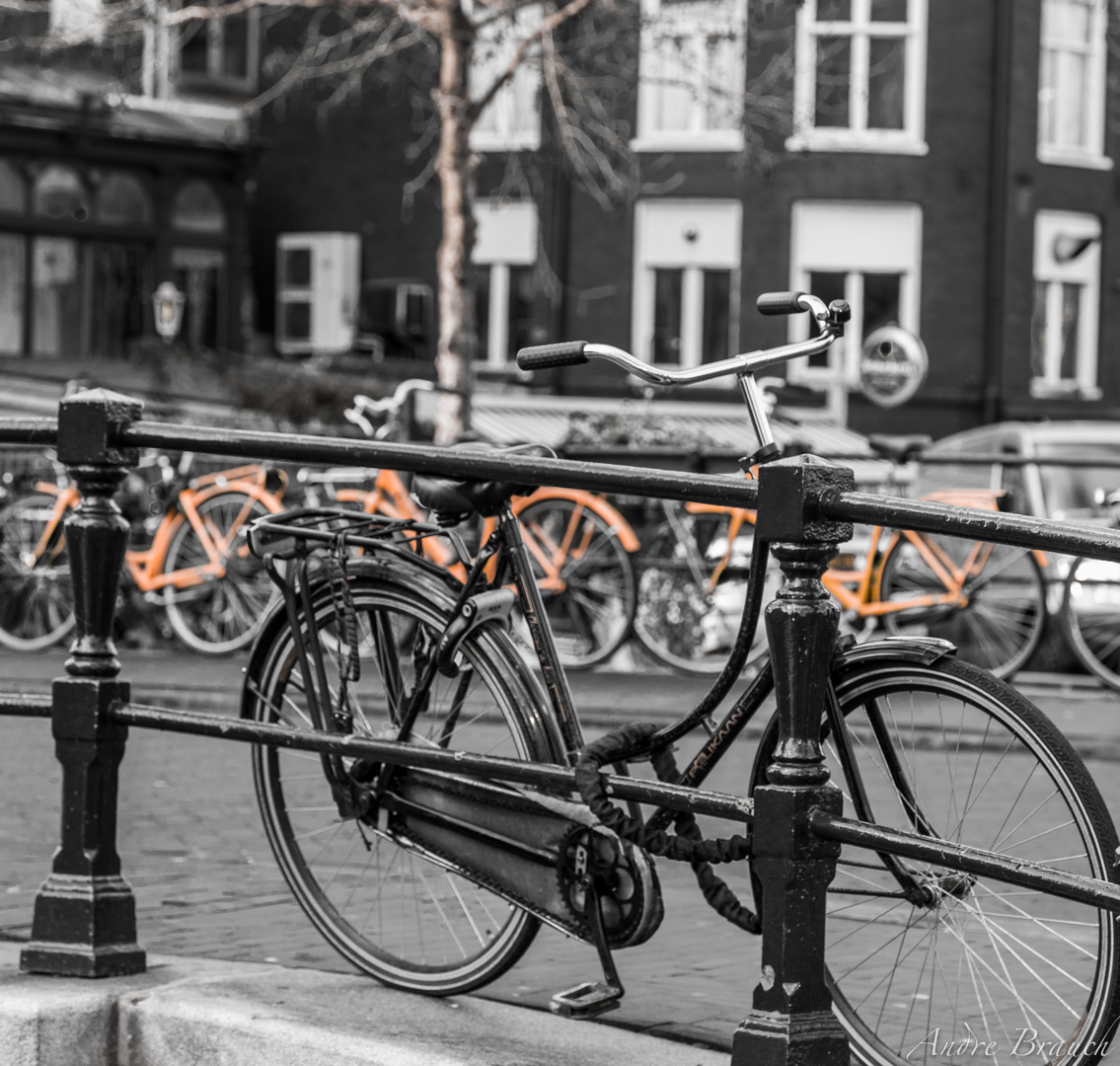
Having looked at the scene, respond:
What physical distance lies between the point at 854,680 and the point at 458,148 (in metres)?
13.9

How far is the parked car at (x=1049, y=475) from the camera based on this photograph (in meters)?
11.3

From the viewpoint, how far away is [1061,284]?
30438mm

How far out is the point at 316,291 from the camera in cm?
3409

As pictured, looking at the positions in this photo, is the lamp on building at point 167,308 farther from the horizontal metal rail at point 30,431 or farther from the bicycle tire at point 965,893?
the bicycle tire at point 965,893

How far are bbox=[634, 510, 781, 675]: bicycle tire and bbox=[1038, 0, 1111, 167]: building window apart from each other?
20.2 meters

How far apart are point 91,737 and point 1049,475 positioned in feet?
33.2

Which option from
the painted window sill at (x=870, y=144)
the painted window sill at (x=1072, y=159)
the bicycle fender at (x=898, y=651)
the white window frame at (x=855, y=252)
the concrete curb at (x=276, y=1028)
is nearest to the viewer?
the bicycle fender at (x=898, y=651)

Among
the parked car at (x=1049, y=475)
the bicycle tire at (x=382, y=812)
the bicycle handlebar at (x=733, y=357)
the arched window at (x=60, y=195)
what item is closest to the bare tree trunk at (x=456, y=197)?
the parked car at (x=1049, y=475)

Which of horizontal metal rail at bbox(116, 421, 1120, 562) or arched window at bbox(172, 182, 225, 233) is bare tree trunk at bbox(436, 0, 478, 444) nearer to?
horizontal metal rail at bbox(116, 421, 1120, 562)

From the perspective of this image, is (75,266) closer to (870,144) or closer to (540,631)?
(870,144)

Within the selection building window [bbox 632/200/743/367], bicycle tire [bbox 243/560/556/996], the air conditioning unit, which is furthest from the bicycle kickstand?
the air conditioning unit

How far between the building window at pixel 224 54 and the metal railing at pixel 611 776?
2941cm

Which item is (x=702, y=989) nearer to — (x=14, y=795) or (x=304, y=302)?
(x=14, y=795)

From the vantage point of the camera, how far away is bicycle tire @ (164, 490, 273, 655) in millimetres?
11969
